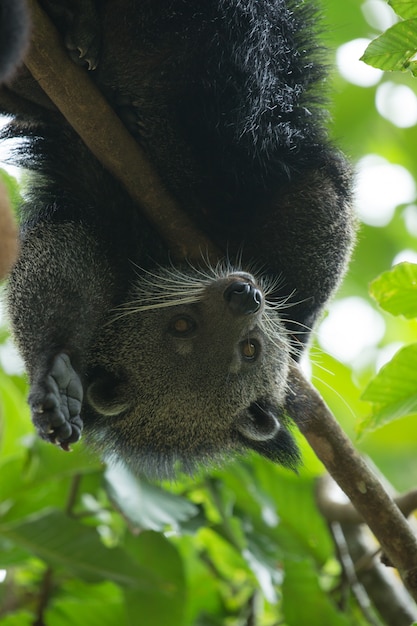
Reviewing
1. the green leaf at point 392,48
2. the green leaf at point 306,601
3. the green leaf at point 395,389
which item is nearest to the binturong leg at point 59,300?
the green leaf at point 395,389

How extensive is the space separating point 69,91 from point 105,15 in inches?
18.5

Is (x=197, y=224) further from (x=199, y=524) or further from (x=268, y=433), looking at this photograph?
(x=199, y=524)

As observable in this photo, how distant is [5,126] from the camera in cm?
394

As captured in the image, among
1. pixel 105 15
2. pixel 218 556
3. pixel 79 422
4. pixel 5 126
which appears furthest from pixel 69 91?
pixel 218 556

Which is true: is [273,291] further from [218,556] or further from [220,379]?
[218,556]

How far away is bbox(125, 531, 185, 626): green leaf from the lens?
4.11m

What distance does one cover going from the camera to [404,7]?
262cm

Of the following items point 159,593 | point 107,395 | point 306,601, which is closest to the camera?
point 107,395

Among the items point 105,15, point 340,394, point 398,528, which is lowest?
point 340,394

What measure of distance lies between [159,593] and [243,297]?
1598mm

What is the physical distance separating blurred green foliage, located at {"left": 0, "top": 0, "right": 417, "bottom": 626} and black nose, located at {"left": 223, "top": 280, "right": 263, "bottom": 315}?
608 mm

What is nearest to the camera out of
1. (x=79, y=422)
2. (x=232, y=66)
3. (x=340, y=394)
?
(x=79, y=422)

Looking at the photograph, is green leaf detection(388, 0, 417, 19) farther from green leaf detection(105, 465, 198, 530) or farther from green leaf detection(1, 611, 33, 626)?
green leaf detection(1, 611, 33, 626)

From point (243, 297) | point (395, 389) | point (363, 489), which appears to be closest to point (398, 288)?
point (395, 389)
